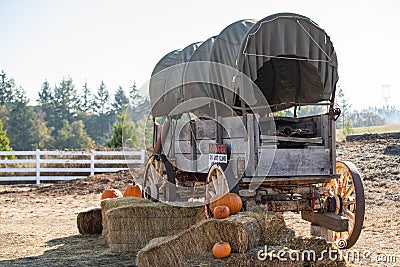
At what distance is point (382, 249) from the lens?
647 cm

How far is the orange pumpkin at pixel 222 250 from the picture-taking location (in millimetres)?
4820

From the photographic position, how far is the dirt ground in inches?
255

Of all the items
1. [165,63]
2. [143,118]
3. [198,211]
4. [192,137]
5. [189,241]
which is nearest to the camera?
[189,241]

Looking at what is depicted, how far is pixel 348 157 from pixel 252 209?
33.9ft

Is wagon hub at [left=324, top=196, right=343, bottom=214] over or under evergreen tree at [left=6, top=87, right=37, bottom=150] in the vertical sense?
under

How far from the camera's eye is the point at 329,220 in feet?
19.8

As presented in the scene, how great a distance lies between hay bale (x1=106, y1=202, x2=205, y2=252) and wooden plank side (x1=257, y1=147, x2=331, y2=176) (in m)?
1.32

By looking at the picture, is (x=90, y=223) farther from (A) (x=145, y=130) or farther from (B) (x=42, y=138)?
(B) (x=42, y=138)

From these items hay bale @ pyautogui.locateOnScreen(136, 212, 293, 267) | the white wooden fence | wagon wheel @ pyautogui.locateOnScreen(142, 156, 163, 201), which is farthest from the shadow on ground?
the white wooden fence

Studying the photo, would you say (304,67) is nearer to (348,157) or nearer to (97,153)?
(348,157)

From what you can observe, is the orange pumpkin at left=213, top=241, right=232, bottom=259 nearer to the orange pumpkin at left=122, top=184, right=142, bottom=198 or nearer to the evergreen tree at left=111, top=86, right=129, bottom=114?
the orange pumpkin at left=122, top=184, right=142, bottom=198

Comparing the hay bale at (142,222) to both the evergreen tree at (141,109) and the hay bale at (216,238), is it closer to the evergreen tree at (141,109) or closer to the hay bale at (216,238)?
the hay bale at (216,238)

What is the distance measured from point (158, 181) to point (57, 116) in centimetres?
6483

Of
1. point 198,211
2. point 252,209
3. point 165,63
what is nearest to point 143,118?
point 165,63
